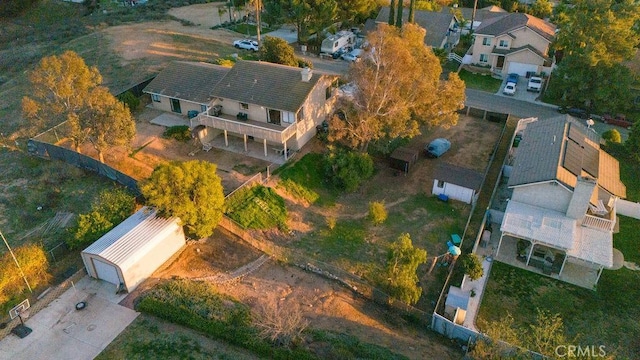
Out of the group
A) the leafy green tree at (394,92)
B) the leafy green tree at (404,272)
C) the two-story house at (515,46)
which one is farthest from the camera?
the two-story house at (515,46)

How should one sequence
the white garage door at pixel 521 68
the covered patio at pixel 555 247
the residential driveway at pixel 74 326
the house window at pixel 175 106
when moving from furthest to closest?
1. the white garage door at pixel 521 68
2. the house window at pixel 175 106
3. the covered patio at pixel 555 247
4. the residential driveway at pixel 74 326

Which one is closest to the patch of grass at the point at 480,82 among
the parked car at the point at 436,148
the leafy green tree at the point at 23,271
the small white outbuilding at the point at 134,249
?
the parked car at the point at 436,148

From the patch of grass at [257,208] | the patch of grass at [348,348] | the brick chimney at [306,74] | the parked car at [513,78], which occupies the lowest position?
the patch of grass at [348,348]

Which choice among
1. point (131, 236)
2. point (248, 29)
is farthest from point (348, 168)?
point (248, 29)

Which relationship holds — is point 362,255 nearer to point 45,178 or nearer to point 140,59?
point 45,178

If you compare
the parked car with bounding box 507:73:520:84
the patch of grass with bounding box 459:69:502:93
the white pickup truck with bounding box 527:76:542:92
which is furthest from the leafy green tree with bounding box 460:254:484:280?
the parked car with bounding box 507:73:520:84

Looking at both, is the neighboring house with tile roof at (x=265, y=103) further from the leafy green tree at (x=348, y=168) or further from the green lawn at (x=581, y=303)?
the green lawn at (x=581, y=303)
